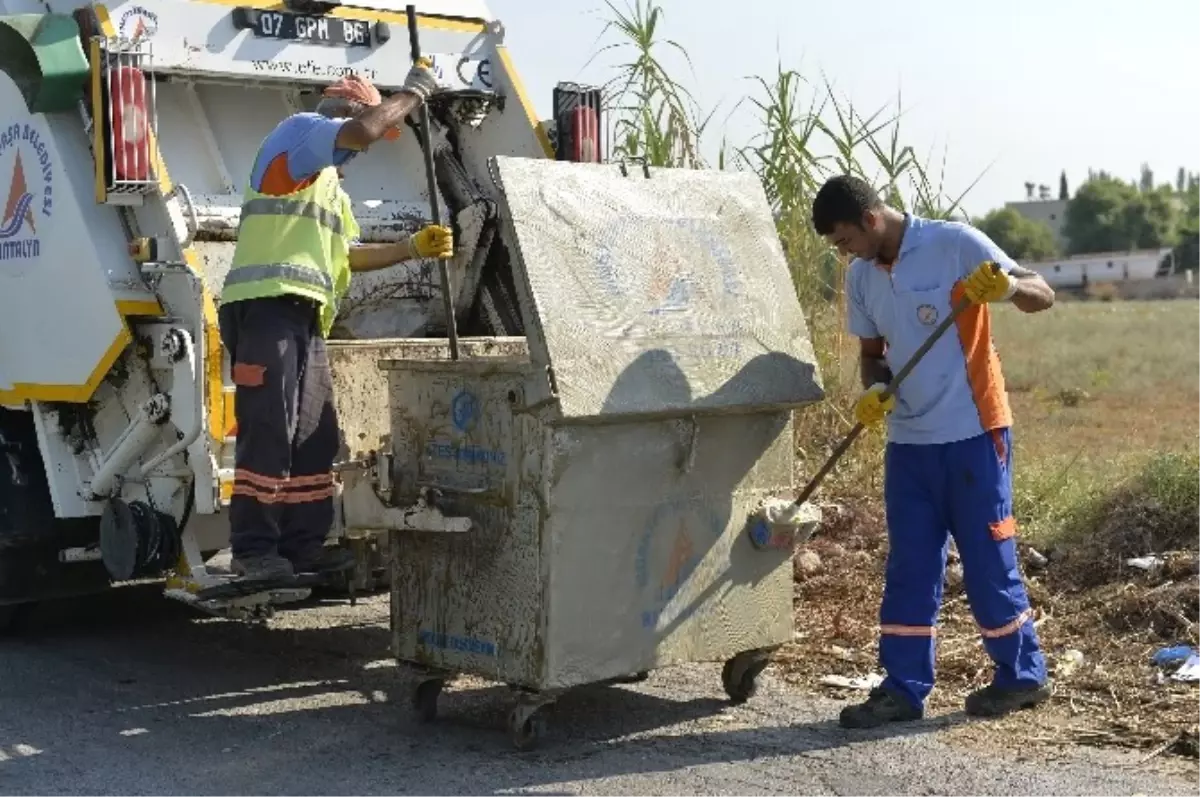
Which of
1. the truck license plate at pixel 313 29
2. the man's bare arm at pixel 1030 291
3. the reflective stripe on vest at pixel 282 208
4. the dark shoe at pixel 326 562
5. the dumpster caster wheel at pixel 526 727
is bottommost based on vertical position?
the dumpster caster wheel at pixel 526 727

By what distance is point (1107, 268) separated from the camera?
59.1 metres

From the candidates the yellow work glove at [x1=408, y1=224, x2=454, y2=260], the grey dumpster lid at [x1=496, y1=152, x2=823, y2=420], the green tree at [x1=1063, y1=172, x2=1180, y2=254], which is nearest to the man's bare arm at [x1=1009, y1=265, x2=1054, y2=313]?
the grey dumpster lid at [x1=496, y1=152, x2=823, y2=420]

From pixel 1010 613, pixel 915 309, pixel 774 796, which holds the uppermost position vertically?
pixel 915 309

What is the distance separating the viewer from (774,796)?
416 centimetres

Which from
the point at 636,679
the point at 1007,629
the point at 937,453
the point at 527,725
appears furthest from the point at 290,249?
the point at 1007,629

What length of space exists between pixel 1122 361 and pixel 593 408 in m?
18.0

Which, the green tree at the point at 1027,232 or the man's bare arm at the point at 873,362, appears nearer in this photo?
the man's bare arm at the point at 873,362

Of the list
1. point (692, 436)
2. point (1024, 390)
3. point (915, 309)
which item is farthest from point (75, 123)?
point (1024, 390)

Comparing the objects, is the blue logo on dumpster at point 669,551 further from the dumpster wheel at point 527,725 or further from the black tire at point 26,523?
the black tire at point 26,523

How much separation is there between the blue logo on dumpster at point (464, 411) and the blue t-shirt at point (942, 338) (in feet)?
4.16

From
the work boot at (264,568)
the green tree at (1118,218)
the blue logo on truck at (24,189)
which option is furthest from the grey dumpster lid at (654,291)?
the green tree at (1118,218)

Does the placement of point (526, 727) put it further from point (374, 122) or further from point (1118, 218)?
point (1118, 218)

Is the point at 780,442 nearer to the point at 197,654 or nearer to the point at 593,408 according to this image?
the point at 593,408

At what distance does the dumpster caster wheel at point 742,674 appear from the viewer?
5035mm
